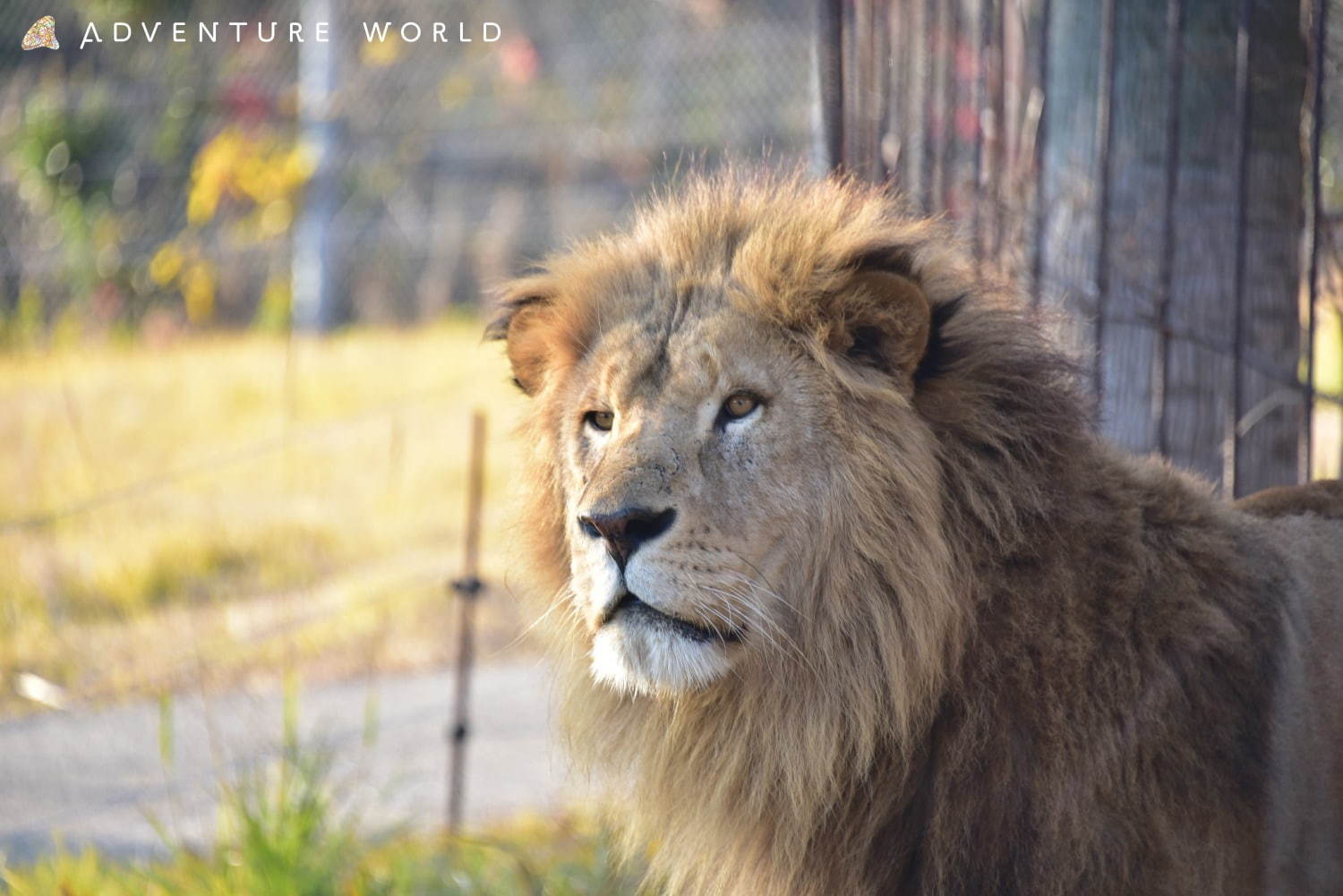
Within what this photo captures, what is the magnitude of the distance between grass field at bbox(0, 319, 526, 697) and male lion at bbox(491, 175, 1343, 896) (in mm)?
2254

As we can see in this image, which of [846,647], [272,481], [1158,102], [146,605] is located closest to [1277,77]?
[1158,102]

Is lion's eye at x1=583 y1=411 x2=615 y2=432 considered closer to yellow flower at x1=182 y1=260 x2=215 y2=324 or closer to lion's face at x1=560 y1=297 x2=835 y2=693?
lion's face at x1=560 y1=297 x2=835 y2=693

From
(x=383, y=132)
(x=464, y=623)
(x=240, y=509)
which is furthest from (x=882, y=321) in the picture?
(x=383, y=132)

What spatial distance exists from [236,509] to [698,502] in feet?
19.2

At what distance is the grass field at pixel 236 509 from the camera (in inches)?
245

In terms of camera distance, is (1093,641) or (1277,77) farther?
(1277,77)

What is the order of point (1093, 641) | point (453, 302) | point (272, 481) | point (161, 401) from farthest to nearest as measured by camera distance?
1. point (453, 302)
2. point (161, 401)
3. point (272, 481)
4. point (1093, 641)

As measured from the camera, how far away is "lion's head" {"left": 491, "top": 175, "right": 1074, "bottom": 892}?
7.46ft

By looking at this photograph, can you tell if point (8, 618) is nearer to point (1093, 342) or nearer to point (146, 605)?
point (146, 605)

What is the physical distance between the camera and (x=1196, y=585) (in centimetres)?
A: 230

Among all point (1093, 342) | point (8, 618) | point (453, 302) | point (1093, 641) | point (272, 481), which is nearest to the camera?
point (1093, 641)

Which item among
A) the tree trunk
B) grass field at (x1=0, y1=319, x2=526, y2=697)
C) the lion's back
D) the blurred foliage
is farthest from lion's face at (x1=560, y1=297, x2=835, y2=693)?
grass field at (x1=0, y1=319, x2=526, y2=697)

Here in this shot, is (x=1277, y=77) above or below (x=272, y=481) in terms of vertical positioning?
above

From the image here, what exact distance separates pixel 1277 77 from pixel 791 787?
2.35 meters
